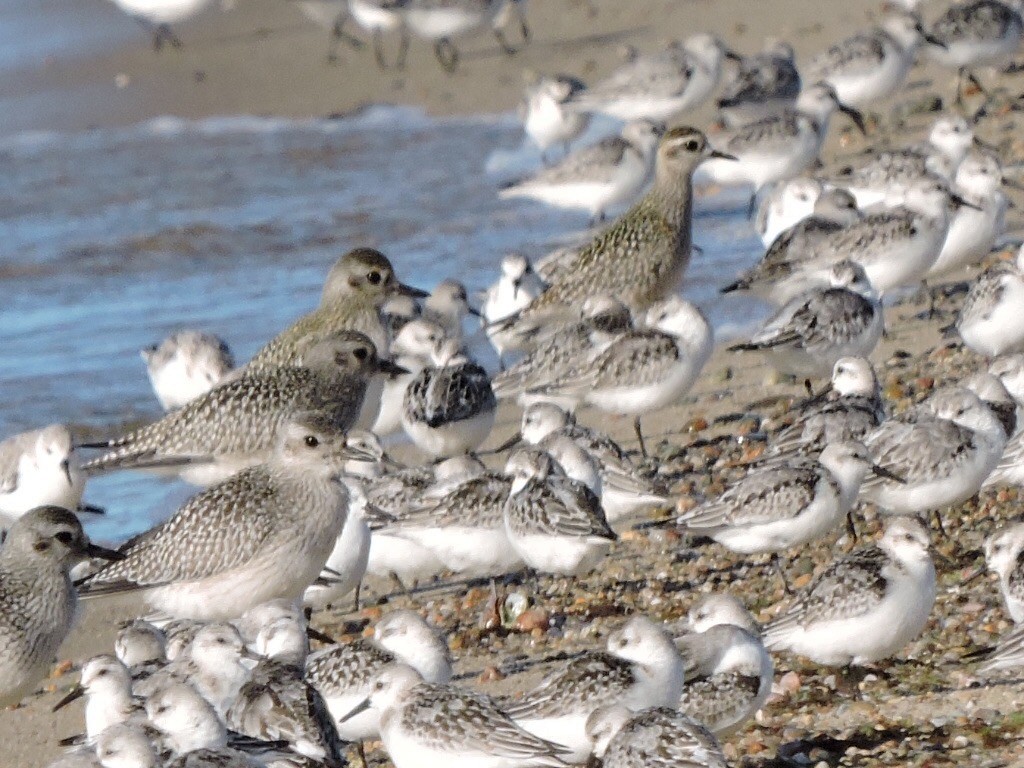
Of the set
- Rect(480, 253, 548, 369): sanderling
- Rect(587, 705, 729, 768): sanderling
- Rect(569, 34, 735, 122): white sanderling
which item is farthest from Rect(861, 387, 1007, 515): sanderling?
Rect(569, 34, 735, 122): white sanderling

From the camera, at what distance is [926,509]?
8375mm

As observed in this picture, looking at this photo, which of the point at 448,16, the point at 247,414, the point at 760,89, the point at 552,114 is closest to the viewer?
the point at 247,414

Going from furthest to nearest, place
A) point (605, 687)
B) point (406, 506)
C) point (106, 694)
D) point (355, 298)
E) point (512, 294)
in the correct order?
point (512, 294) < point (355, 298) < point (406, 506) < point (106, 694) < point (605, 687)

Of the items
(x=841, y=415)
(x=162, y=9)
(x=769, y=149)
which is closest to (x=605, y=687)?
(x=841, y=415)

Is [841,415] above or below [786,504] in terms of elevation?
below

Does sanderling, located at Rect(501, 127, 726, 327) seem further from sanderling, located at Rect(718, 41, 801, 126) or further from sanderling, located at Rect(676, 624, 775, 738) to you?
sanderling, located at Rect(676, 624, 775, 738)

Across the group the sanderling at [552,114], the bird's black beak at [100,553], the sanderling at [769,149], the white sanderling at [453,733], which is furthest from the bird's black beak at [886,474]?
the sanderling at [552,114]

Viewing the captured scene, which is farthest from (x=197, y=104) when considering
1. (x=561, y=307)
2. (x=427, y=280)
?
(x=561, y=307)

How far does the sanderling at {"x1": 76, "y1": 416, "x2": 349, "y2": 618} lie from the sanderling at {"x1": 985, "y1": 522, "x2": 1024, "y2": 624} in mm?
2560

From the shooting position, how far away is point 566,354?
10.7 m

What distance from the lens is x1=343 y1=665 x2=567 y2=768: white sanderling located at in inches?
243

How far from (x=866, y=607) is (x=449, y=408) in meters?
3.39

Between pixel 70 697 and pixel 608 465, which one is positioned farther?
pixel 608 465

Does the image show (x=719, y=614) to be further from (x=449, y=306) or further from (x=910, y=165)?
(x=910, y=165)
